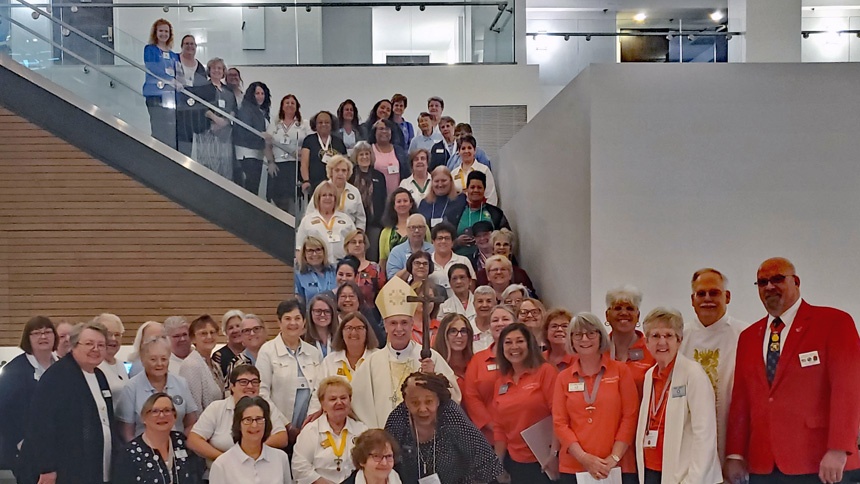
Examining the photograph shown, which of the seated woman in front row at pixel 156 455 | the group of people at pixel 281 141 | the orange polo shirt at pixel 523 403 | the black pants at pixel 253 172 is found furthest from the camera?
the black pants at pixel 253 172

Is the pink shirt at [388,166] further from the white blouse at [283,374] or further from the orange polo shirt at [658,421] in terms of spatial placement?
the orange polo shirt at [658,421]

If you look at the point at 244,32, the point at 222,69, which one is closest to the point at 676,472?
the point at 222,69

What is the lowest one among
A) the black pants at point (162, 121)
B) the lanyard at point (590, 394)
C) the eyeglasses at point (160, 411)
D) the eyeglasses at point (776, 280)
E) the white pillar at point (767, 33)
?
the eyeglasses at point (160, 411)

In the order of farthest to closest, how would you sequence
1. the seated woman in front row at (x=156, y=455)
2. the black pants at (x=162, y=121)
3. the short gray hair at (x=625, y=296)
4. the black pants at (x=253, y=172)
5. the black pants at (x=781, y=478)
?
1. the black pants at (x=162, y=121)
2. the black pants at (x=253, y=172)
3. the short gray hair at (x=625, y=296)
4. the seated woman in front row at (x=156, y=455)
5. the black pants at (x=781, y=478)

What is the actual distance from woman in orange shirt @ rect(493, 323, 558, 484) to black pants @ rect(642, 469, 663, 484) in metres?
0.47

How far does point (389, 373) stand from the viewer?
15.7ft

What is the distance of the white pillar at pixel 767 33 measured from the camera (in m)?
10.8

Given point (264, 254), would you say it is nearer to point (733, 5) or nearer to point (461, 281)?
point (461, 281)

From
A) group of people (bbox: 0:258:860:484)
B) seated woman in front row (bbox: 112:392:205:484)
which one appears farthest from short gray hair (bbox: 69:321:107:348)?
seated woman in front row (bbox: 112:392:205:484)

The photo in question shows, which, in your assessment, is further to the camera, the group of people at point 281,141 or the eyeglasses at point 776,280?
the group of people at point 281,141

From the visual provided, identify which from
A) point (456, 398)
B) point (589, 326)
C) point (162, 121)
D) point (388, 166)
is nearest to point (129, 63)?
point (162, 121)

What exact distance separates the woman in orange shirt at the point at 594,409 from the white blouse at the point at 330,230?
1933 mm

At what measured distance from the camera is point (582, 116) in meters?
5.66

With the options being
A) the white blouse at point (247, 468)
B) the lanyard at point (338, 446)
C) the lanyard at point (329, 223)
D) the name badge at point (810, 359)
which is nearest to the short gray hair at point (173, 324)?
the white blouse at point (247, 468)
